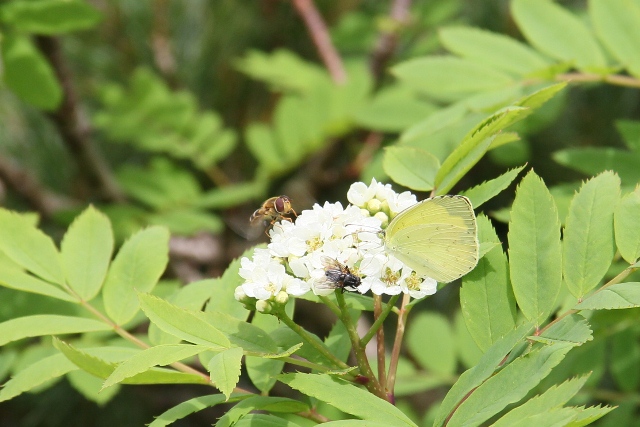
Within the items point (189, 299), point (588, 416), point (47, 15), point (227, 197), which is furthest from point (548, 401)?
point (227, 197)

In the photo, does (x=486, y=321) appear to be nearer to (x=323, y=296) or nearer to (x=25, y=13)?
(x=323, y=296)

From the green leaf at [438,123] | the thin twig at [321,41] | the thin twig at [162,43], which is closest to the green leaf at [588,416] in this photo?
the green leaf at [438,123]

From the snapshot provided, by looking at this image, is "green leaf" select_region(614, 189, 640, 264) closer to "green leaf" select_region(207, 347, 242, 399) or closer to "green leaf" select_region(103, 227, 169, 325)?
"green leaf" select_region(207, 347, 242, 399)

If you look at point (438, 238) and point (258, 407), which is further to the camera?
point (438, 238)

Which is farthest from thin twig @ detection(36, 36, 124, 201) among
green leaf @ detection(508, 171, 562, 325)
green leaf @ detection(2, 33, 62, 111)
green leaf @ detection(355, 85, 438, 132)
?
green leaf @ detection(508, 171, 562, 325)

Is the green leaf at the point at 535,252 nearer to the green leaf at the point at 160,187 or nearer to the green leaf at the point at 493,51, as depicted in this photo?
the green leaf at the point at 493,51

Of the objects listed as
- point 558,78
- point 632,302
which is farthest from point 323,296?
point 558,78

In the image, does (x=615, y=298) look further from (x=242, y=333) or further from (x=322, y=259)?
(x=242, y=333)
